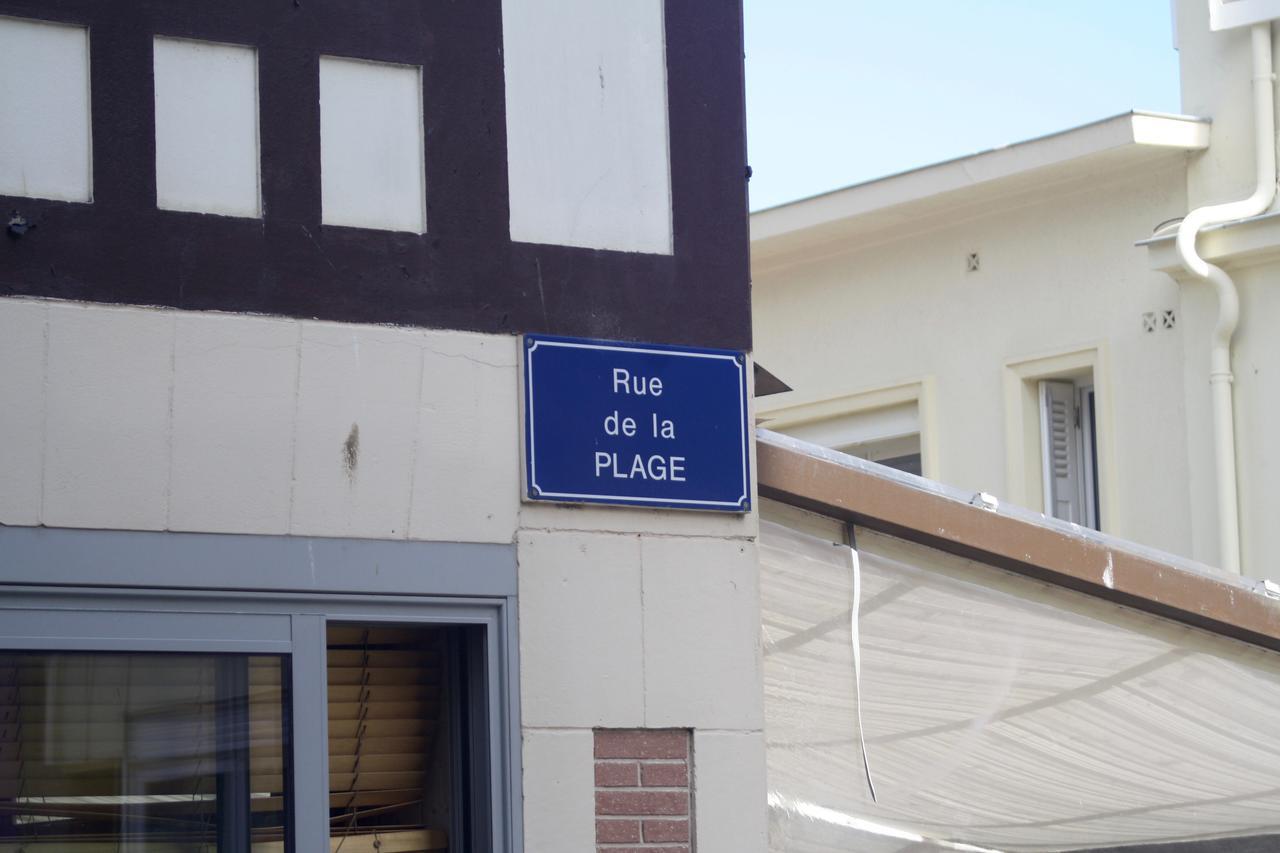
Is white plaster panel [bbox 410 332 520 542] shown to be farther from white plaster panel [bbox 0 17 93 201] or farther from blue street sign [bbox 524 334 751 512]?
→ white plaster panel [bbox 0 17 93 201]

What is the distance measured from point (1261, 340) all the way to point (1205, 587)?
3855mm

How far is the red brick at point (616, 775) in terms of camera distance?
5.30m

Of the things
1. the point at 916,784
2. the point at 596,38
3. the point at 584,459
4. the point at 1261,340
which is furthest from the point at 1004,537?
the point at 1261,340

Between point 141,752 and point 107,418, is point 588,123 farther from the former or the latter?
point 141,752

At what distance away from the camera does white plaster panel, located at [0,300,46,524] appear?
4.74m

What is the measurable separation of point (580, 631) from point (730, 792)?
24.2 inches

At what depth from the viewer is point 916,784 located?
6250 mm

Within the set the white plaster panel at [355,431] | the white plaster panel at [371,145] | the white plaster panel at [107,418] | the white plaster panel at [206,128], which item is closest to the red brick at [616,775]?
the white plaster panel at [355,431]

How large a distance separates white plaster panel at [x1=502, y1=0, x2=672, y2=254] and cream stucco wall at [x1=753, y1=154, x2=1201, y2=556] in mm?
5515

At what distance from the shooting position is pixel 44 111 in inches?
196

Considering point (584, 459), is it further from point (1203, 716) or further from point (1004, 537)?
point (1203, 716)

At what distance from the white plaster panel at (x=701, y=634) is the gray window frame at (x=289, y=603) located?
0.41 metres

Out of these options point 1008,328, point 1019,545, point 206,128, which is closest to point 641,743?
point 1019,545

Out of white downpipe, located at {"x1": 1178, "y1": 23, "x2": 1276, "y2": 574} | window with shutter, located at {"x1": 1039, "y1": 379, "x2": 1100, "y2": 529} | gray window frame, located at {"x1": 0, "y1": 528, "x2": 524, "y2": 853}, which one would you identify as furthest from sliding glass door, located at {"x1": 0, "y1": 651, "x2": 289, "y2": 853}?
window with shutter, located at {"x1": 1039, "y1": 379, "x2": 1100, "y2": 529}
